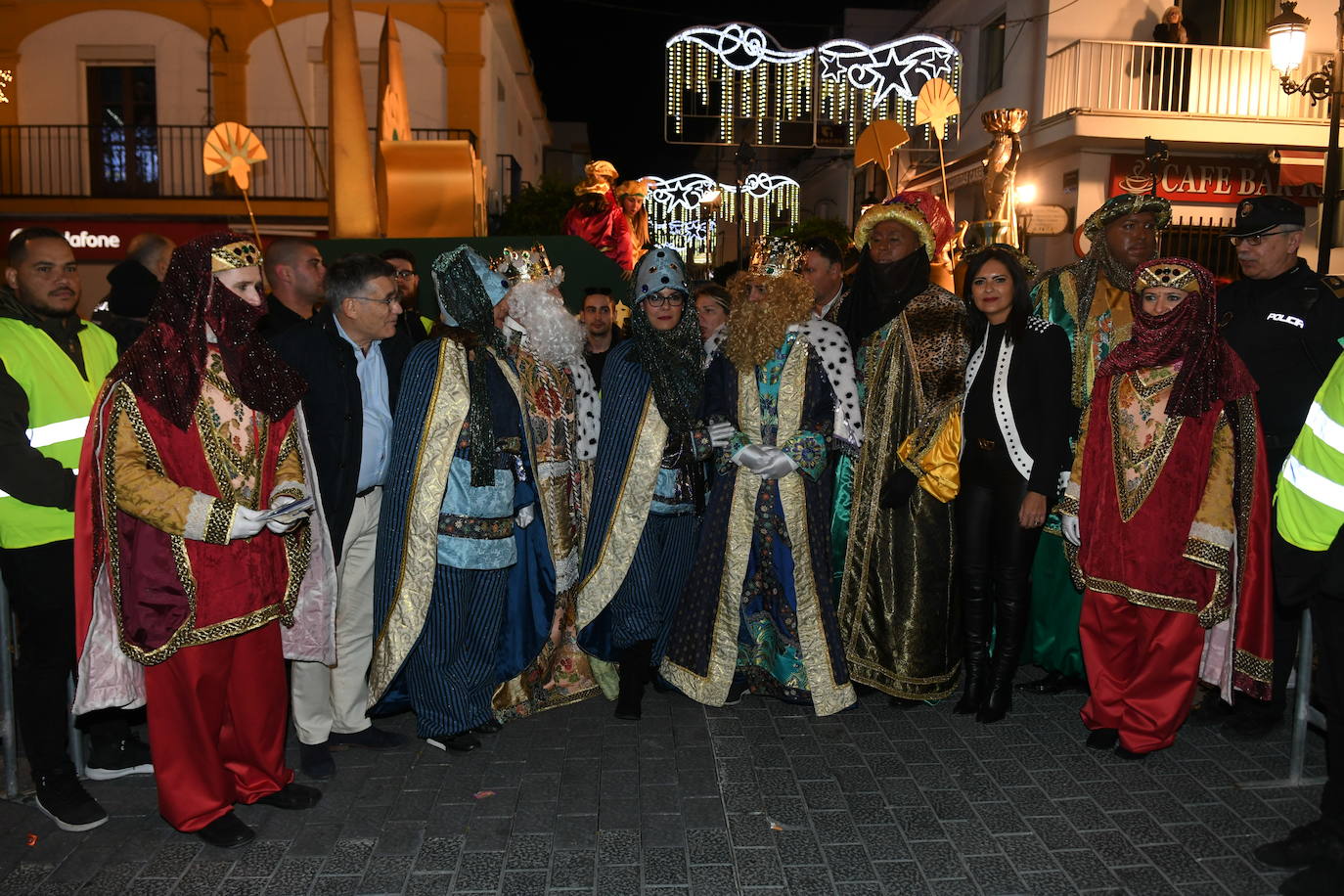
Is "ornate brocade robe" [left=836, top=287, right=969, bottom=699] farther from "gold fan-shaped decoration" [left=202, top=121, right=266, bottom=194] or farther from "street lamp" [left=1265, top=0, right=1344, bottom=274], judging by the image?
"gold fan-shaped decoration" [left=202, top=121, right=266, bottom=194]

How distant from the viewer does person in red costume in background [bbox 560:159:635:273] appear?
10047mm

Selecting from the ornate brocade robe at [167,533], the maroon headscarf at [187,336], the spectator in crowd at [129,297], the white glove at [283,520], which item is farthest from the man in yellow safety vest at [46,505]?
the spectator in crowd at [129,297]

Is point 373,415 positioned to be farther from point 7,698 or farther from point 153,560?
point 7,698

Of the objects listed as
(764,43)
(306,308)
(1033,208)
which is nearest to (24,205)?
(764,43)

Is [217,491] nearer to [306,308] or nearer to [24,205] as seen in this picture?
[306,308]

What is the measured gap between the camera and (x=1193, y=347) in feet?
13.4

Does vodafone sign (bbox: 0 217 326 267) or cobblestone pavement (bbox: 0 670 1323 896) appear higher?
vodafone sign (bbox: 0 217 326 267)

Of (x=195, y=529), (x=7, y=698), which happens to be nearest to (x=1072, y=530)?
(x=195, y=529)

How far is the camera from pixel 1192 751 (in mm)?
4352

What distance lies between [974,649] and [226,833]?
3.32 metres

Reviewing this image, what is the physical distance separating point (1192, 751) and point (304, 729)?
12.7 ft

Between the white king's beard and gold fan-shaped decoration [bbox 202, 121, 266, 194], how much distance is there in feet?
18.0

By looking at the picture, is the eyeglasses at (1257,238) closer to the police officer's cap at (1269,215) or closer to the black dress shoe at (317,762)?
the police officer's cap at (1269,215)

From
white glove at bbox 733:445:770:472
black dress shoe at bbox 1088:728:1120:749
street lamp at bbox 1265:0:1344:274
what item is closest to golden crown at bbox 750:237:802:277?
white glove at bbox 733:445:770:472
